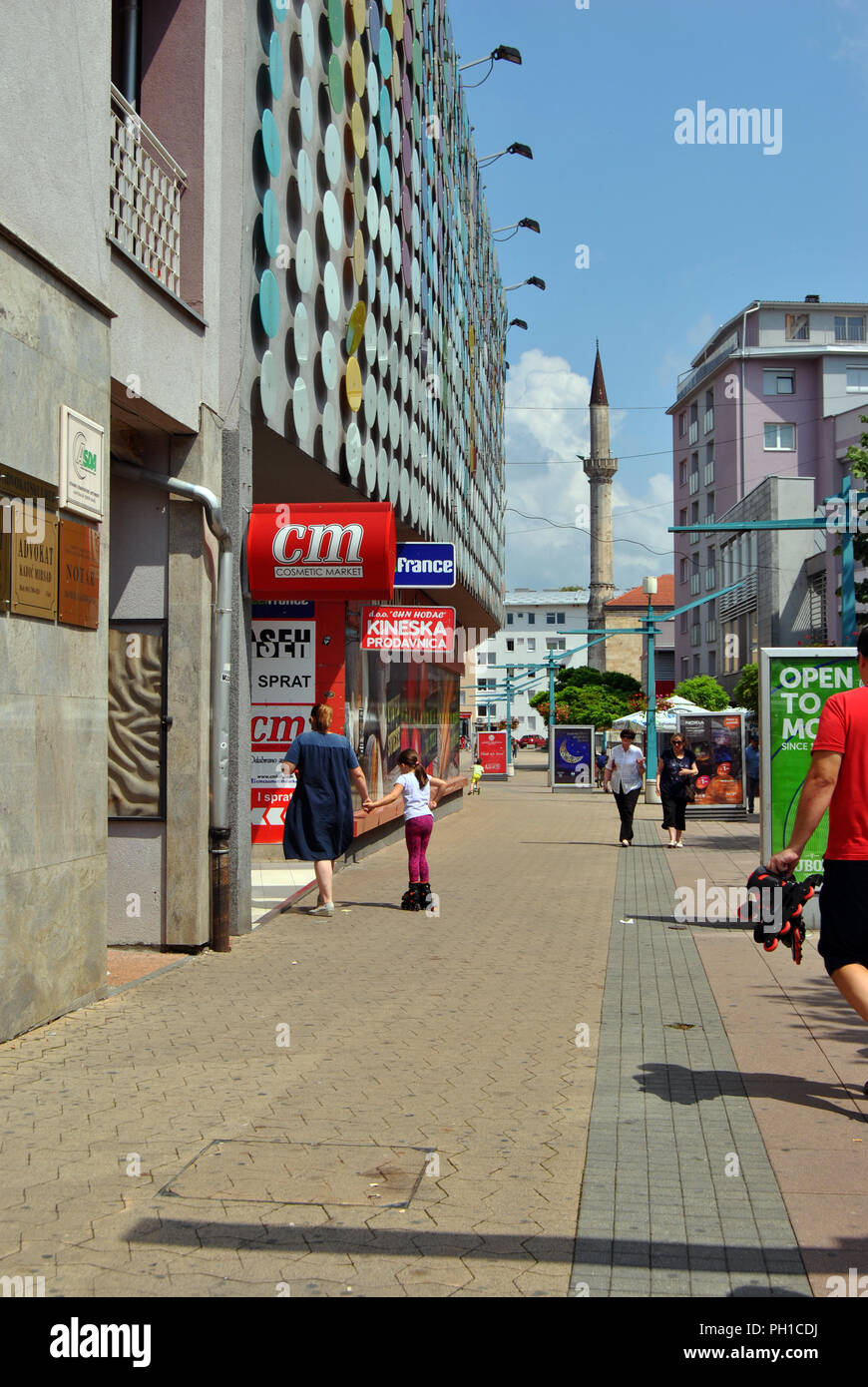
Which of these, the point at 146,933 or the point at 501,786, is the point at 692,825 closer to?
the point at 146,933

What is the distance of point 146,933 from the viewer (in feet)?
33.5

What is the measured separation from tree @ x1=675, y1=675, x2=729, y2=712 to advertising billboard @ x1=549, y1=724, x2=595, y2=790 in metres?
15.4

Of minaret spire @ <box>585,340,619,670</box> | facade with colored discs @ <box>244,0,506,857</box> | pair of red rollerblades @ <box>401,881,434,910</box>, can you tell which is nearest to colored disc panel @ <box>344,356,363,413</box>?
facade with colored discs @ <box>244,0,506,857</box>

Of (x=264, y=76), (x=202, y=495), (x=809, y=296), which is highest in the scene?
(x=809, y=296)

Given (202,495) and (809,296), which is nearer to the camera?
(202,495)

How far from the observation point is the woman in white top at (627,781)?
2142 cm

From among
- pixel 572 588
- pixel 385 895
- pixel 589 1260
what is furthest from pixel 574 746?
pixel 572 588

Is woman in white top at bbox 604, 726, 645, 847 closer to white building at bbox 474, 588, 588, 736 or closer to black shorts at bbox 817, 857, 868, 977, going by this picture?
black shorts at bbox 817, 857, 868, 977

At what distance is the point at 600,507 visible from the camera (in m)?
97.1

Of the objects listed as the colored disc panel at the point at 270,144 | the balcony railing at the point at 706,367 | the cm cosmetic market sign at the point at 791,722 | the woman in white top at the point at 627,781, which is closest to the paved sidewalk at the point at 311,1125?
the cm cosmetic market sign at the point at 791,722

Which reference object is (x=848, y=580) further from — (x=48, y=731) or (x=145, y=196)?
(x=48, y=731)

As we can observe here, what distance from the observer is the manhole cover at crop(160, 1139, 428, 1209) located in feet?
15.5
